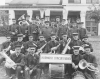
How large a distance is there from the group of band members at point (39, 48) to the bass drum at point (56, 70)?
0.41m

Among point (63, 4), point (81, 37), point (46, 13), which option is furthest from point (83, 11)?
point (81, 37)

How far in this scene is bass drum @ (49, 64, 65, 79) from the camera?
21.6 ft

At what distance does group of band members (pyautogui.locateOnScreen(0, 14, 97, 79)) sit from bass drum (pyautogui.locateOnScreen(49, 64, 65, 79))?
0.41 metres

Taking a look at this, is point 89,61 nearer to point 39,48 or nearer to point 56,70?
point 56,70

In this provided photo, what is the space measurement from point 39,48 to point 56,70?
2189 mm

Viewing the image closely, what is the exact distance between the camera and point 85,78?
6.51 metres

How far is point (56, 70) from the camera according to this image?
659 cm

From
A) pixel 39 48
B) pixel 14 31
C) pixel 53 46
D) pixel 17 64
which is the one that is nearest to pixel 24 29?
pixel 14 31

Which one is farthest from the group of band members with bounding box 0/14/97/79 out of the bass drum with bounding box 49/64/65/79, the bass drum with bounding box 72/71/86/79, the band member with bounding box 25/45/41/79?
the bass drum with bounding box 49/64/65/79

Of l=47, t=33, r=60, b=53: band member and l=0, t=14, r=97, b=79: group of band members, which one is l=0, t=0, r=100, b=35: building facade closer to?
l=0, t=14, r=97, b=79: group of band members

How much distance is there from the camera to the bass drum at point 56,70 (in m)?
6.57

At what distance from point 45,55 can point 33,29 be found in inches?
155

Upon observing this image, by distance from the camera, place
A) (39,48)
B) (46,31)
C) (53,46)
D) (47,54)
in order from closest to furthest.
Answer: (47,54) → (53,46) → (39,48) → (46,31)

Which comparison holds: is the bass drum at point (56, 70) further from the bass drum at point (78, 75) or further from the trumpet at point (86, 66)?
the trumpet at point (86, 66)
